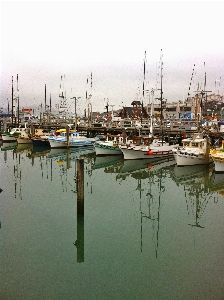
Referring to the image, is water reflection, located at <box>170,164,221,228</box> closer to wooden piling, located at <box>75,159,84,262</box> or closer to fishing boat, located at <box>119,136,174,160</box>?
fishing boat, located at <box>119,136,174,160</box>

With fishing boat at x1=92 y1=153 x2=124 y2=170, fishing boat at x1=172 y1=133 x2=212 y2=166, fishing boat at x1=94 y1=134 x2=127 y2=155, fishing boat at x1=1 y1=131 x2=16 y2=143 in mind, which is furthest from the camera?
fishing boat at x1=1 y1=131 x2=16 y2=143

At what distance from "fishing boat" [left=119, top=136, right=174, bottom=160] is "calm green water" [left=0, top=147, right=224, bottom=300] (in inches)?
388

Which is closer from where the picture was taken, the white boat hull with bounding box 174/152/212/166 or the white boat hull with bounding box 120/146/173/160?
the white boat hull with bounding box 174/152/212/166

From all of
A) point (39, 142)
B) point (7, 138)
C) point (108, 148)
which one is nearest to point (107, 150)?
point (108, 148)

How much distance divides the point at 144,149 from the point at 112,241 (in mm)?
21046

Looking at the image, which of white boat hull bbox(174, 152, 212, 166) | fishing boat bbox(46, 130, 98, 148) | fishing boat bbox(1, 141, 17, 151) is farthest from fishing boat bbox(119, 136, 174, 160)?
fishing boat bbox(1, 141, 17, 151)

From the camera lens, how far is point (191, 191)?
19125 millimetres

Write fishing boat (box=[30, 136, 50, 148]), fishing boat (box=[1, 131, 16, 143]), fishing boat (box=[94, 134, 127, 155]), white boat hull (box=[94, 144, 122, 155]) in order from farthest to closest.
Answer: fishing boat (box=[1, 131, 16, 143]) < fishing boat (box=[30, 136, 50, 148]) < white boat hull (box=[94, 144, 122, 155]) < fishing boat (box=[94, 134, 127, 155])

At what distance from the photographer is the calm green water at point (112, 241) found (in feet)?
26.2

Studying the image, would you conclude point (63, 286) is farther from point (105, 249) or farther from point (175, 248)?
point (175, 248)

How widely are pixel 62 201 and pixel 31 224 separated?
3580 mm

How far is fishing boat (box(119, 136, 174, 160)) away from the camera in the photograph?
3097 cm

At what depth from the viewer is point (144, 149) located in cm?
3123

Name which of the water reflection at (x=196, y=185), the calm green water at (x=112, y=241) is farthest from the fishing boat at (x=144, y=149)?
the calm green water at (x=112, y=241)
